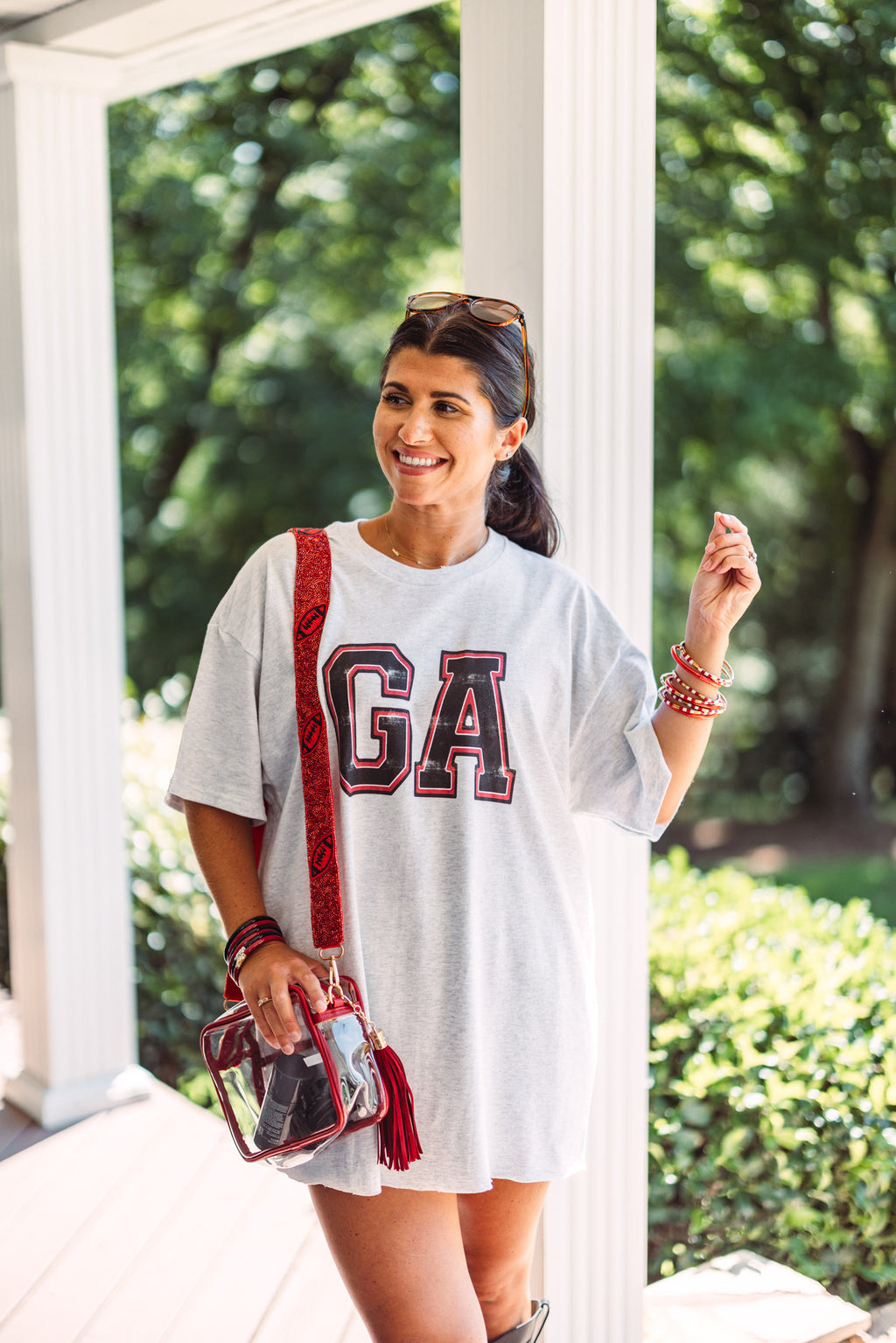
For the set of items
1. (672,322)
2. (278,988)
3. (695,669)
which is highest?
(672,322)

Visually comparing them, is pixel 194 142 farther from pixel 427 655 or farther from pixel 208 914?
pixel 427 655

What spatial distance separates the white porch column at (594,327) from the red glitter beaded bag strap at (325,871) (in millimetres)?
620

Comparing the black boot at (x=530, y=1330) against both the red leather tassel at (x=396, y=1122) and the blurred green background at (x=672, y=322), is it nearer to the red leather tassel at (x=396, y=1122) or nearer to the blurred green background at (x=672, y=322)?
the red leather tassel at (x=396, y=1122)

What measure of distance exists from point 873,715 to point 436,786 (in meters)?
9.37

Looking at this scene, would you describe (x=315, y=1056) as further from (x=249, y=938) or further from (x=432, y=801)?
(x=432, y=801)

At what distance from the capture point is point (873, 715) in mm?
10312

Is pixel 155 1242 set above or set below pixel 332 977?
below

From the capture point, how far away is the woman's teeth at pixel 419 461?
1.61 meters

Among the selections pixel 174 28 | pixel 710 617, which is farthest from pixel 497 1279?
pixel 174 28

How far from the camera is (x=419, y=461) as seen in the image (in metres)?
1.61

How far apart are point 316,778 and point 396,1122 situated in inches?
17.3

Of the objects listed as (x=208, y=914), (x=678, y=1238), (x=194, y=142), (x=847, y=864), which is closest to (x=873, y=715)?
(x=847, y=864)

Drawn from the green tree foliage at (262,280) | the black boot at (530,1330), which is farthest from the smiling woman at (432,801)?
the green tree foliage at (262,280)

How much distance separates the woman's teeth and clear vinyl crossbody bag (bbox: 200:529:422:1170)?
0.18 m
